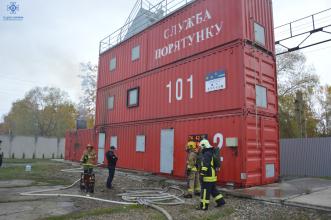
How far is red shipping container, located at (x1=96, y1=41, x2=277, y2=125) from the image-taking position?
34.4ft

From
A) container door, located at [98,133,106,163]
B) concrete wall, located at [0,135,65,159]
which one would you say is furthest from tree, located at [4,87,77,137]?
container door, located at [98,133,106,163]

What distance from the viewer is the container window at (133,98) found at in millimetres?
15800

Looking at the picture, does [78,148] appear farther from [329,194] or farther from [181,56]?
[329,194]

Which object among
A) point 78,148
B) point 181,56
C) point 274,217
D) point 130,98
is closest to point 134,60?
point 130,98

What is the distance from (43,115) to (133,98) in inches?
1658

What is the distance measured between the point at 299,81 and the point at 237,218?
90.7 feet

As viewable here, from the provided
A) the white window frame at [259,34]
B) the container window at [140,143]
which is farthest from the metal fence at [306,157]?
the container window at [140,143]

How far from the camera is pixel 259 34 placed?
11656 millimetres

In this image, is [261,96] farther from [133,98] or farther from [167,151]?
[133,98]

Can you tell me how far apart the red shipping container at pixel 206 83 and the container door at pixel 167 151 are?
90 cm

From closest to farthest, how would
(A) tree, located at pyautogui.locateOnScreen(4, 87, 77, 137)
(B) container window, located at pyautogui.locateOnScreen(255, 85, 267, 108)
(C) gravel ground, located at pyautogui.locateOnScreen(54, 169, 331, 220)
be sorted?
(C) gravel ground, located at pyautogui.locateOnScreen(54, 169, 331, 220) < (B) container window, located at pyautogui.locateOnScreen(255, 85, 267, 108) < (A) tree, located at pyautogui.locateOnScreen(4, 87, 77, 137)

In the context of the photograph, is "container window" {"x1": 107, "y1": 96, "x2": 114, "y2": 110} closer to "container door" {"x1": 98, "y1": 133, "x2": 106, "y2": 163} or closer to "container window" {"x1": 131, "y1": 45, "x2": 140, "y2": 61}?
"container door" {"x1": 98, "y1": 133, "x2": 106, "y2": 163}

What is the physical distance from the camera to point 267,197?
25.9ft

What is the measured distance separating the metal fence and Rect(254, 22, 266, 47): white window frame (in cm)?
798
